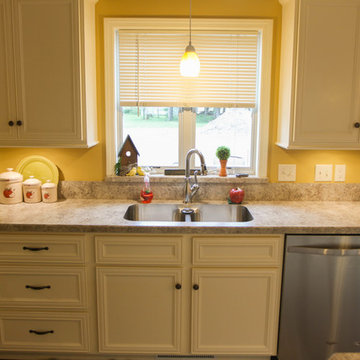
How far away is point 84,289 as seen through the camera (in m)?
2.33

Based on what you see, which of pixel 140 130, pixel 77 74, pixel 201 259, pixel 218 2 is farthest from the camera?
pixel 140 130

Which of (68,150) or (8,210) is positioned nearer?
(8,210)

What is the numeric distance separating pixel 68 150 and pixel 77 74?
57 cm

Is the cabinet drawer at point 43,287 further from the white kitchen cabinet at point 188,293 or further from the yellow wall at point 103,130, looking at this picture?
the yellow wall at point 103,130

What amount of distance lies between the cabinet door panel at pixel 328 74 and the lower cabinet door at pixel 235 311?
2.92 feet

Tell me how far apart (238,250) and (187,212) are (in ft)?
1.75

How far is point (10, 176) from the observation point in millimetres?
2631

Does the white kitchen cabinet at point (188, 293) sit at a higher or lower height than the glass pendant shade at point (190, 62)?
lower

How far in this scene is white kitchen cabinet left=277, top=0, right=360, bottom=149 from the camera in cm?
239

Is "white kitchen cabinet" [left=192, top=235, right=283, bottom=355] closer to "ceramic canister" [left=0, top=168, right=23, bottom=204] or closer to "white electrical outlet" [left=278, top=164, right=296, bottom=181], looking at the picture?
"white electrical outlet" [left=278, top=164, right=296, bottom=181]

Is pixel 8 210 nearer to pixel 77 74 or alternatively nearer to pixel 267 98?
pixel 77 74

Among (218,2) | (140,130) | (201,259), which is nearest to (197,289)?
(201,259)

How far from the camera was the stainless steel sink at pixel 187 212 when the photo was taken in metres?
2.71

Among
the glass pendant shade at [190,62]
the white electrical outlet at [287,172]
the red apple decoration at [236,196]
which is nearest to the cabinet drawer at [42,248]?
the red apple decoration at [236,196]
